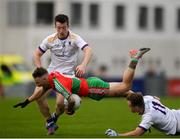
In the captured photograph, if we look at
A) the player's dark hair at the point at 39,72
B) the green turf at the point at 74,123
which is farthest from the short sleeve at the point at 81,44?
the green turf at the point at 74,123

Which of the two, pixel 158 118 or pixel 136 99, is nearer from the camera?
pixel 136 99

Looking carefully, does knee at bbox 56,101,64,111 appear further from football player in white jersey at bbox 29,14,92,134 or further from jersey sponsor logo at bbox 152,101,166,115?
jersey sponsor logo at bbox 152,101,166,115

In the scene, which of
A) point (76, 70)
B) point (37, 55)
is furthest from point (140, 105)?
point (37, 55)

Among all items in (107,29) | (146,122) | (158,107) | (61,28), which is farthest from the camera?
(107,29)

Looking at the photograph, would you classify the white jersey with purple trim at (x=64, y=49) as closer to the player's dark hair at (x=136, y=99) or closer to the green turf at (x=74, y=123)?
the green turf at (x=74, y=123)

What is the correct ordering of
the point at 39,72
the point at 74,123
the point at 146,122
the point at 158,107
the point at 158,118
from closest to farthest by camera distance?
the point at 146,122 < the point at 158,118 < the point at 158,107 < the point at 39,72 < the point at 74,123

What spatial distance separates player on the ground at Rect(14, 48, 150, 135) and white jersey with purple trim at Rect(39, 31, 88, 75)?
2.54ft

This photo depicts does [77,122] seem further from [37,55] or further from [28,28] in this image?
[28,28]

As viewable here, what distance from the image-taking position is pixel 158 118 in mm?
18891

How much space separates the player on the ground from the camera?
1919cm

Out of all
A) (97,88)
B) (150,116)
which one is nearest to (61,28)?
(97,88)

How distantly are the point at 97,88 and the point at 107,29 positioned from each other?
51.3 metres

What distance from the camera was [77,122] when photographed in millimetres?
25344

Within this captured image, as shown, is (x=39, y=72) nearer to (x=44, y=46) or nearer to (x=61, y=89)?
(x=61, y=89)
